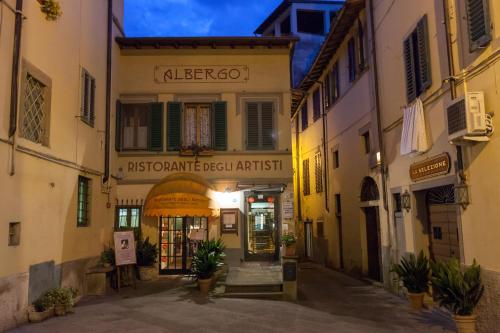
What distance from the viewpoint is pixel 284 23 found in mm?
31984

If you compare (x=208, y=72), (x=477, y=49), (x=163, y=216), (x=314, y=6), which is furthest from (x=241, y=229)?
(x=314, y=6)

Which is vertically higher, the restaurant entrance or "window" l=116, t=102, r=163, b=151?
"window" l=116, t=102, r=163, b=151

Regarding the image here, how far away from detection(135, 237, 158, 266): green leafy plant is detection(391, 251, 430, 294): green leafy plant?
25.2ft

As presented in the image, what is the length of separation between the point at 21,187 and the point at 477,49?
9.02 meters

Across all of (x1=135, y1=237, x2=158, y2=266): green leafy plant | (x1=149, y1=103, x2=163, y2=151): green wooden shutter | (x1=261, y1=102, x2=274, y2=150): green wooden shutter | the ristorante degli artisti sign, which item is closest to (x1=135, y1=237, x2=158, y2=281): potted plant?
(x1=135, y1=237, x2=158, y2=266): green leafy plant

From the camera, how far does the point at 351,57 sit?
1652cm

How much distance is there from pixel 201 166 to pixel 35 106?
6.33m

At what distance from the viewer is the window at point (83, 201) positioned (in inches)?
488

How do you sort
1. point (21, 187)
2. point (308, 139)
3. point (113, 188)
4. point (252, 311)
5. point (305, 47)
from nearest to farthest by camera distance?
point (21, 187)
point (252, 311)
point (113, 188)
point (308, 139)
point (305, 47)

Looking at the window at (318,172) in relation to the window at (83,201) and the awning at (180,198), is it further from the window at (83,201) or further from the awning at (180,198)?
the window at (83,201)

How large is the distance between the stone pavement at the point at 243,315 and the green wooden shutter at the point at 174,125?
500 cm

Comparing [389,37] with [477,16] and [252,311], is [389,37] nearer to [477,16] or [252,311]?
[477,16]

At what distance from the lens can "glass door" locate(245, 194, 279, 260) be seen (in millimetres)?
15172

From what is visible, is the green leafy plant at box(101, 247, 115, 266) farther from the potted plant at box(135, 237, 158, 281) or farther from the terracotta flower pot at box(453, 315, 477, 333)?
the terracotta flower pot at box(453, 315, 477, 333)
